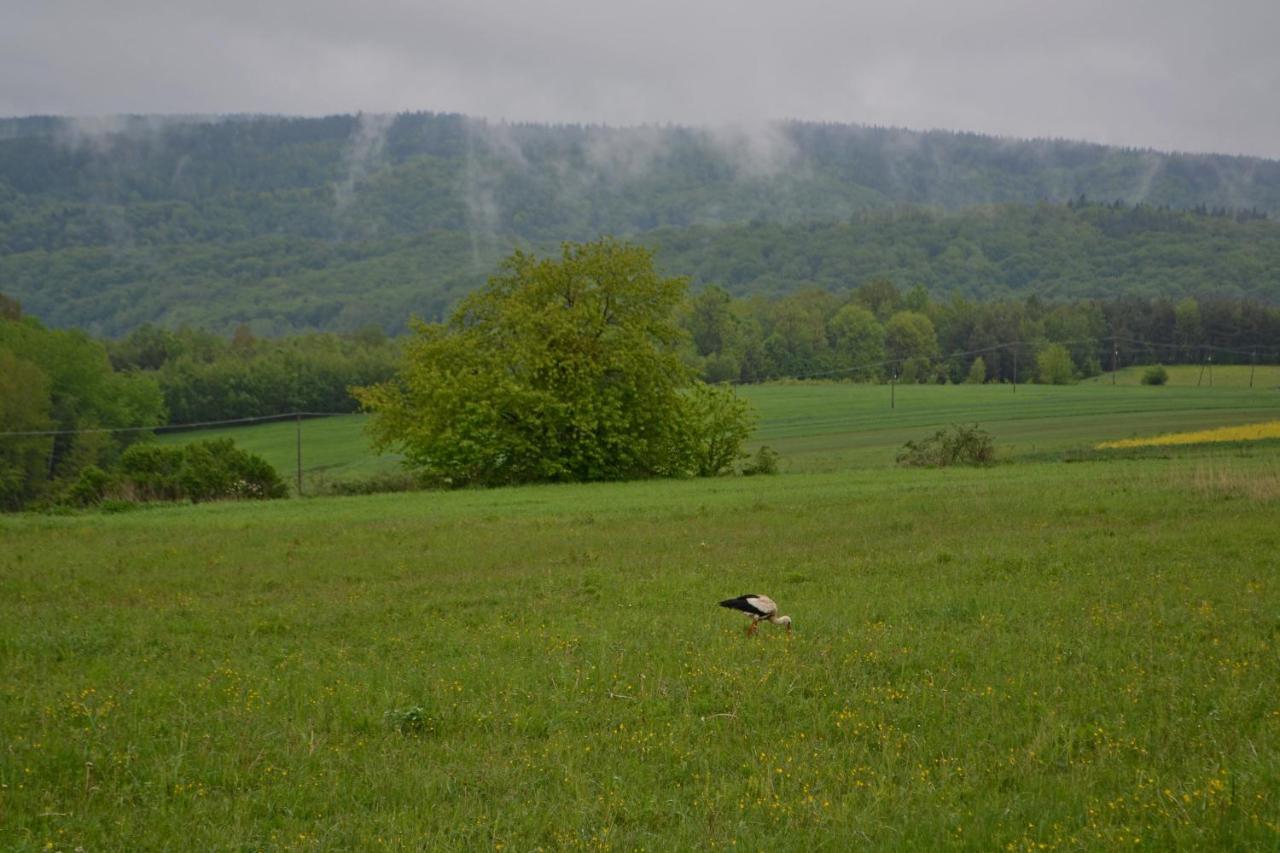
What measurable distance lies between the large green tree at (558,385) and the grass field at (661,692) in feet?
68.0

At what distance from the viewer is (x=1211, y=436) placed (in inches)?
2115

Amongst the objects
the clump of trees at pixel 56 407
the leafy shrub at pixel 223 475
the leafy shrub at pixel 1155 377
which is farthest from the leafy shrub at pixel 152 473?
the leafy shrub at pixel 1155 377

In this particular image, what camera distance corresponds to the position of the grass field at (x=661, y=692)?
7098mm

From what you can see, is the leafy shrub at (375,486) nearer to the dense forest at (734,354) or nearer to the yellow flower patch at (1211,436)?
the yellow flower patch at (1211,436)

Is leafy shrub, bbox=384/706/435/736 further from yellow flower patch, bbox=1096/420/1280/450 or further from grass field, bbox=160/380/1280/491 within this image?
yellow flower patch, bbox=1096/420/1280/450

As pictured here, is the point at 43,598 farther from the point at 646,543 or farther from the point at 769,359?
the point at 769,359

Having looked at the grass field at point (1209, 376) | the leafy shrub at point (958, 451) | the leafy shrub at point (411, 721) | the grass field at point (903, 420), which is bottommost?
the grass field at point (903, 420)

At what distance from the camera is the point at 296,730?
9055mm

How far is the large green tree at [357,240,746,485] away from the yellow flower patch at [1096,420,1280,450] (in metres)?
21.7

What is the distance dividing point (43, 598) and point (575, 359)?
27741 millimetres

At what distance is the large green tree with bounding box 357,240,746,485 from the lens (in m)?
42.9

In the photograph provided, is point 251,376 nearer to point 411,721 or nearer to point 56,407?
point 56,407

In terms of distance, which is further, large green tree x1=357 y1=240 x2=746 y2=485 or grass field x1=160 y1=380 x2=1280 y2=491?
grass field x1=160 y1=380 x2=1280 y2=491

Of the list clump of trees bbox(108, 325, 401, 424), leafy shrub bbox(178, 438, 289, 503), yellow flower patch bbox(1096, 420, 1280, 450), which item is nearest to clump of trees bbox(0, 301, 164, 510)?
clump of trees bbox(108, 325, 401, 424)
